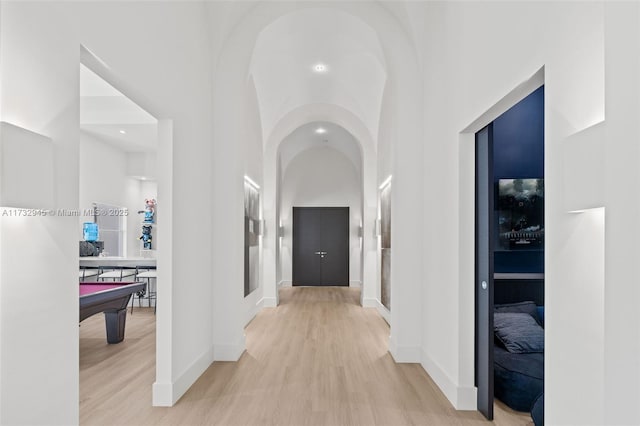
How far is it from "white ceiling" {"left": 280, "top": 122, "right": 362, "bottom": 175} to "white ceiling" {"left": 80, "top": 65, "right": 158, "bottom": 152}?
9.23ft

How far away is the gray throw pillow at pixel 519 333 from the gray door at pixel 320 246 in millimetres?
7183

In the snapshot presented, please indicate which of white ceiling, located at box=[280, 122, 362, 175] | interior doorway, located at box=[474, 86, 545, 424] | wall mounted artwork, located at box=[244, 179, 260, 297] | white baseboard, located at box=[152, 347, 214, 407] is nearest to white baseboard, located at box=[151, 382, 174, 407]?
white baseboard, located at box=[152, 347, 214, 407]

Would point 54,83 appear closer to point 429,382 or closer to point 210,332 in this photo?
point 210,332

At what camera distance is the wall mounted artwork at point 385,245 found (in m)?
5.66

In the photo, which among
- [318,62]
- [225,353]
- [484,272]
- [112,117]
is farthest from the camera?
[112,117]

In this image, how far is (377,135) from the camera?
677cm

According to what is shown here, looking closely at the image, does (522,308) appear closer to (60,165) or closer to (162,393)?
(162,393)

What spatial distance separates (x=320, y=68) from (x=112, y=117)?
11.8 ft

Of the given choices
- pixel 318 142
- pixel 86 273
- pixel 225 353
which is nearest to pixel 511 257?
pixel 225 353

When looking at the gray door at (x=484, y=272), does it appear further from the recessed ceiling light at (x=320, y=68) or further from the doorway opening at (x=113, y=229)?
the recessed ceiling light at (x=320, y=68)

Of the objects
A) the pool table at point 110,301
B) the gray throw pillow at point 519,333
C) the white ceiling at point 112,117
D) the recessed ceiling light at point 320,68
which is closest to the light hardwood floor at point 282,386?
the pool table at point 110,301

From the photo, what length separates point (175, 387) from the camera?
9.60 feet

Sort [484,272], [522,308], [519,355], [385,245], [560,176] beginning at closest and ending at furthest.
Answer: [560,176], [484,272], [519,355], [522,308], [385,245]

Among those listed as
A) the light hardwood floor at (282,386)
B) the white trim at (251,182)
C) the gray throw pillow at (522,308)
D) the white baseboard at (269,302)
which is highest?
the white trim at (251,182)
